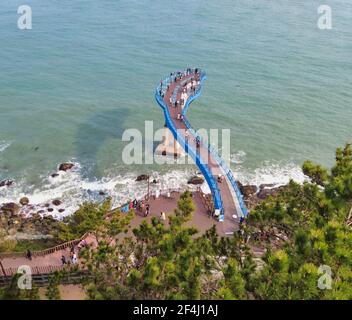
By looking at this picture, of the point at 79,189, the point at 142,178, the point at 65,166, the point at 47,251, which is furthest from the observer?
the point at 65,166

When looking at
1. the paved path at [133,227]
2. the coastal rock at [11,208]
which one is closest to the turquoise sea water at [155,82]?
the coastal rock at [11,208]

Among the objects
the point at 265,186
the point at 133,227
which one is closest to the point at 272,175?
the point at 265,186

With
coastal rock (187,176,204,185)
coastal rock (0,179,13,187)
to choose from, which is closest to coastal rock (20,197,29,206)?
coastal rock (0,179,13,187)

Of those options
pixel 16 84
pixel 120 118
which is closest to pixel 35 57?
pixel 16 84

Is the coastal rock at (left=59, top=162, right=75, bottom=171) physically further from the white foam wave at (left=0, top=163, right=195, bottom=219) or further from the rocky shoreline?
the rocky shoreline

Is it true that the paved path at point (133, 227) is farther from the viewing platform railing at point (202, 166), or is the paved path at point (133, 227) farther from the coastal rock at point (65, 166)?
the coastal rock at point (65, 166)

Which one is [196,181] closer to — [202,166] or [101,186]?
[202,166]
